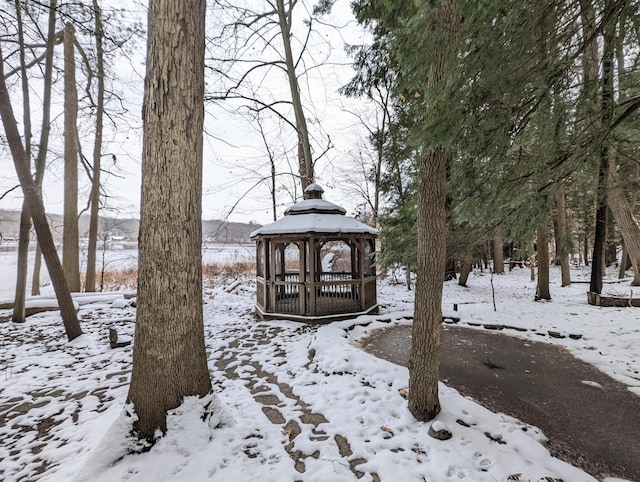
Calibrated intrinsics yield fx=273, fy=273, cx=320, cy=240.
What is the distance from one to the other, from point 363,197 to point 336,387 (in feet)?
38.3

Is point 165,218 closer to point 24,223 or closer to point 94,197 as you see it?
point 24,223

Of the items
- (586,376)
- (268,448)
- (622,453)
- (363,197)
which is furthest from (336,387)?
(363,197)

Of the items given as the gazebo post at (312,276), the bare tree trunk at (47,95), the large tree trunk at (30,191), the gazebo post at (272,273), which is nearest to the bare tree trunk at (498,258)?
the gazebo post at (312,276)

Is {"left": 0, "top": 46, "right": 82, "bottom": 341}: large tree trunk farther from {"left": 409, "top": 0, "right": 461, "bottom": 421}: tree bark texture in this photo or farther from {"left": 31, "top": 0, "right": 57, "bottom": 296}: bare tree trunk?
{"left": 409, "top": 0, "right": 461, "bottom": 421}: tree bark texture

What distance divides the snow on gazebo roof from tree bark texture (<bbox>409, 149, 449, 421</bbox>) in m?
3.80

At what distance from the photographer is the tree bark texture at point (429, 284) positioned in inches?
106

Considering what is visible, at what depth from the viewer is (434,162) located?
2.68m

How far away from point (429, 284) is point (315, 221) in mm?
4284

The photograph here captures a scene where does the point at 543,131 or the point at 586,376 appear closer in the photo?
the point at 543,131

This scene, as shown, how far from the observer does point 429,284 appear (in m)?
2.75

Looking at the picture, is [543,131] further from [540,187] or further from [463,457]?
[463,457]

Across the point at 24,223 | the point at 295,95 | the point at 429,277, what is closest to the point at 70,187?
the point at 24,223

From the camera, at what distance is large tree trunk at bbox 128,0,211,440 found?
2.32m

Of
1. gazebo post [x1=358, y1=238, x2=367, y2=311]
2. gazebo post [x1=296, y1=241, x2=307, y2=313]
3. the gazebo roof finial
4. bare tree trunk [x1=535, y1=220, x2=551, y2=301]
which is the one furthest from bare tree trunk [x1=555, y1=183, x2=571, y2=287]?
the gazebo roof finial
